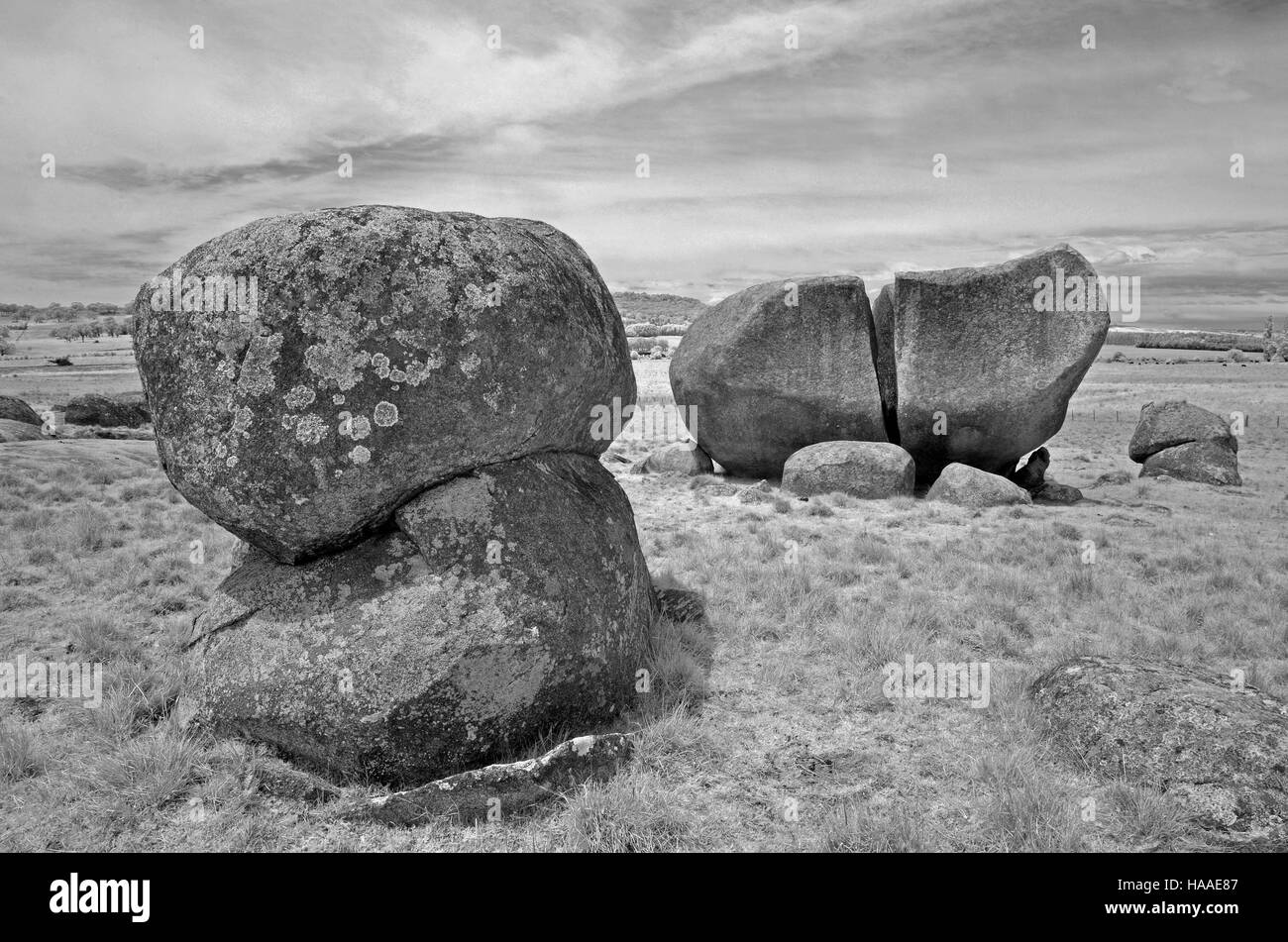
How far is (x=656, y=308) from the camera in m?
111

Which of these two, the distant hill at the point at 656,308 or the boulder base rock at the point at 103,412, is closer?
the boulder base rock at the point at 103,412

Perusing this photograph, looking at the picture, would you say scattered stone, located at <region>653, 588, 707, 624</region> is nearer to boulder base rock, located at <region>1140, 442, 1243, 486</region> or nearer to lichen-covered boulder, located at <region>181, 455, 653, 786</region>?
lichen-covered boulder, located at <region>181, 455, 653, 786</region>

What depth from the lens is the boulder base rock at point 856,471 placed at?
14086 mm

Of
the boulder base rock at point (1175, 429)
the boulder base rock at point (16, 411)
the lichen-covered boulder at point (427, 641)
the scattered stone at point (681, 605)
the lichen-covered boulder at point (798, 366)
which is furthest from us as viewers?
the boulder base rock at point (16, 411)

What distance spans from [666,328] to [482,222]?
206 ft

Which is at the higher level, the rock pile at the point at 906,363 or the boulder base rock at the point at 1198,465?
the rock pile at the point at 906,363

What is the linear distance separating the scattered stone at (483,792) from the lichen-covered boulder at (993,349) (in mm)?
11824

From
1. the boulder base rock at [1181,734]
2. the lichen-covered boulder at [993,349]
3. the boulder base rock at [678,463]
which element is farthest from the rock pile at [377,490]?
the boulder base rock at [678,463]

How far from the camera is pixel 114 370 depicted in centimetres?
4588

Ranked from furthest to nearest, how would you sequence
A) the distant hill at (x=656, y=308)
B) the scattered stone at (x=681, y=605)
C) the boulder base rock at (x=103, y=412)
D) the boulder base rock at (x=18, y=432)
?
the distant hill at (x=656, y=308), the boulder base rock at (x=103, y=412), the boulder base rock at (x=18, y=432), the scattered stone at (x=681, y=605)

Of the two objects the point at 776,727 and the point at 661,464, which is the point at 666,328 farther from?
the point at 776,727

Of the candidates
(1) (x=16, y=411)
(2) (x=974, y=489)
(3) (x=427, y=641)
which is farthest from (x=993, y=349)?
(1) (x=16, y=411)

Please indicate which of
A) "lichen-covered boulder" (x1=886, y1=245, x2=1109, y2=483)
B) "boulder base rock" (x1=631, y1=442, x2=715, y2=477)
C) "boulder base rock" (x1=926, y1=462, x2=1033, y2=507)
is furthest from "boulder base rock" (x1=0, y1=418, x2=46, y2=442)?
"boulder base rock" (x1=926, y1=462, x2=1033, y2=507)

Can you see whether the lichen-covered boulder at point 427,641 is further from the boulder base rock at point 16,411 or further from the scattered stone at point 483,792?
the boulder base rock at point 16,411
